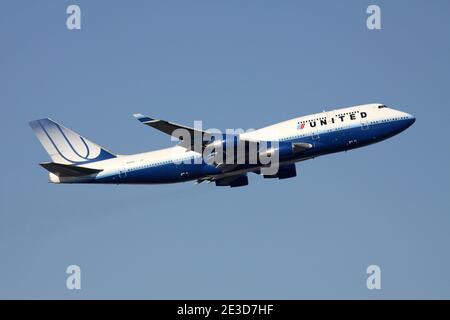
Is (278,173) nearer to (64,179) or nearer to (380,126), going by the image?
(380,126)

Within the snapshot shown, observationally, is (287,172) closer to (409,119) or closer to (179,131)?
(409,119)

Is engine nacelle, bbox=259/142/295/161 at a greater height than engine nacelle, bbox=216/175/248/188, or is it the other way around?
engine nacelle, bbox=259/142/295/161

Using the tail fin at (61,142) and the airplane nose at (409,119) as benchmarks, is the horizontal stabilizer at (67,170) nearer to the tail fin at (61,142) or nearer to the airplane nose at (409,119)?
the tail fin at (61,142)

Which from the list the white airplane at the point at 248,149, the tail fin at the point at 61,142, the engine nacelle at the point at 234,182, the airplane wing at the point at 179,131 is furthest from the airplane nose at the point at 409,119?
the tail fin at the point at 61,142

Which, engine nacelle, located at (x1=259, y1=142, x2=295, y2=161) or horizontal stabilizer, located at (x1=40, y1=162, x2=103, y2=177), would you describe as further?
horizontal stabilizer, located at (x1=40, y1=162, x2=103, y2=177)

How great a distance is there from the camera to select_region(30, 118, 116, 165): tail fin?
81.4m

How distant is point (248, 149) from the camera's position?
75000 millimetres

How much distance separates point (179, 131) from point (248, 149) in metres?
6.05

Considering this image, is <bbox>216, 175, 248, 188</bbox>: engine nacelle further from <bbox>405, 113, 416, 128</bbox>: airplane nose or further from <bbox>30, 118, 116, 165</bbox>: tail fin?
<bbox>405, 113, 416, 128</bbox>: airplane nose

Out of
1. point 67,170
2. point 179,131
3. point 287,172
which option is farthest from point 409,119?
point 67,170

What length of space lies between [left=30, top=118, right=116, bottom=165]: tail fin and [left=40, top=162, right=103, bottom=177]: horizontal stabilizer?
376cm

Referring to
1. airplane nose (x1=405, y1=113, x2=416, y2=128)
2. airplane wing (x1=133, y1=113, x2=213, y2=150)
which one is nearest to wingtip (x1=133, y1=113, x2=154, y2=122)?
airplane wing (x1=133, y1=113, x2=213, y2=150)

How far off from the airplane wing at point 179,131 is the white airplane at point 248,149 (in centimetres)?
8

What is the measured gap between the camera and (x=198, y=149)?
75.5 m
